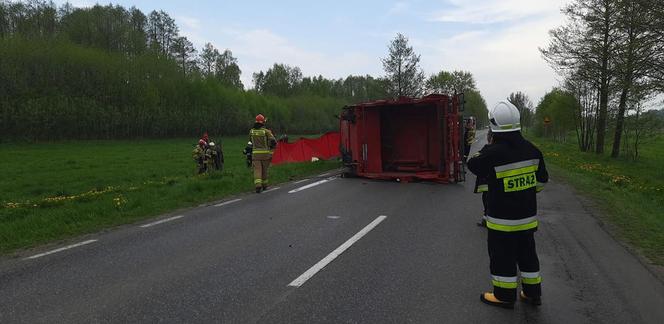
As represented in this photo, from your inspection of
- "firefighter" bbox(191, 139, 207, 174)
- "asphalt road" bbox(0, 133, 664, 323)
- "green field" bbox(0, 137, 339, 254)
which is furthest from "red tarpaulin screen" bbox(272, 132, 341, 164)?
"asphalt road" bbox(0, 133, 664, 323)

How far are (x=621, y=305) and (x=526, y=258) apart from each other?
2.92 feet

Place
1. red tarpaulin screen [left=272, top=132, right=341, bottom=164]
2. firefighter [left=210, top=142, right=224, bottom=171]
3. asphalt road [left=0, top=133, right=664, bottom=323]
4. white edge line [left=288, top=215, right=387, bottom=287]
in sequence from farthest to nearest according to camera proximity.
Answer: red tarpaulin screen [left=272, top=132, right=341, bottom=164] < firefighter [left=210, top=142, right=224, bottom=171] < white edge line [left=288, top=215, right=387, bottom=287] < asphalt road [left=0, top=133, right=664, bottom=323]

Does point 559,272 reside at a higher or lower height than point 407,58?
lower

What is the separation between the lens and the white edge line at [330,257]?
4688 mm

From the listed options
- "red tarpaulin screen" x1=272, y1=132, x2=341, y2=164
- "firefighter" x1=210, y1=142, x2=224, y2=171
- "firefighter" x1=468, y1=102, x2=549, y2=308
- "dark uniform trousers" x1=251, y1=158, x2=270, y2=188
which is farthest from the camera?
"red tarpaulin screen" x1=272, y1=132, x2=341, y2=164

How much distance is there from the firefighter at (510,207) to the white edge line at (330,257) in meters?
1.70

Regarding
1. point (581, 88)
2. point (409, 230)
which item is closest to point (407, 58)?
point (581, 88)

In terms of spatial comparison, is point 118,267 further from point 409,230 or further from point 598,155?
point 598,155

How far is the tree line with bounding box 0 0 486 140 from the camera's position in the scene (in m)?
42.4

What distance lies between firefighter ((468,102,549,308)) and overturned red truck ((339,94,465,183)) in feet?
29.5

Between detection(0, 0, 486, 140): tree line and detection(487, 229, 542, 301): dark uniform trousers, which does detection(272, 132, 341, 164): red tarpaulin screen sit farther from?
detection(0, 0, 486, 140): tree line

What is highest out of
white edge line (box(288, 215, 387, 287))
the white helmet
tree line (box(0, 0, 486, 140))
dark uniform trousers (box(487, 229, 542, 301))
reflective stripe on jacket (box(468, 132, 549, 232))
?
tree line (box(0, 0, 486, 140))

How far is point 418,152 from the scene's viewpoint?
14211mm

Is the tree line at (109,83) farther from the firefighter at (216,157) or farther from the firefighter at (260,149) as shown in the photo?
the firefighter at (260,149)
